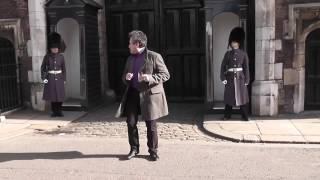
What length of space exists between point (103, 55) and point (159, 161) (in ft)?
20.3

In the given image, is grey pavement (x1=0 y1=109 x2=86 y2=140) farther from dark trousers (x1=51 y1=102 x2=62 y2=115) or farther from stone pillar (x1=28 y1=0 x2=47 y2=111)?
stone pillar (x1=28 y1=0 x2=47 y2=111)

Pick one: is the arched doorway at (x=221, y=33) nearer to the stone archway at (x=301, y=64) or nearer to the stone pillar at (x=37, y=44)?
the stone archway at (x=301, y=64)

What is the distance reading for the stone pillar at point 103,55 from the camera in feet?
40.6

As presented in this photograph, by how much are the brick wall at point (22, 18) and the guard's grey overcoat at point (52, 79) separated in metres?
1.05

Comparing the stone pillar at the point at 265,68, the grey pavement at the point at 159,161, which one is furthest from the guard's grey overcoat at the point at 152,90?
the stone pillar at the point at 265,68

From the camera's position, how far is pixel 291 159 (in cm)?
683

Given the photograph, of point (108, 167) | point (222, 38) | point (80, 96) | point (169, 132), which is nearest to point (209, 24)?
point (222, 38)

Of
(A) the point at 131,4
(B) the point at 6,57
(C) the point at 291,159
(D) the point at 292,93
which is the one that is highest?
(A) the point at 131,4

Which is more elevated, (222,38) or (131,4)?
(131,4)

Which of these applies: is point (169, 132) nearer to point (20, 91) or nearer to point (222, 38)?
point (222, 38)

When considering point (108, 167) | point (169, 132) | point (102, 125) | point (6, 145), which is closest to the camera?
point (108, 167)

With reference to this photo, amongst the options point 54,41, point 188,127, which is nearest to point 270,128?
point 188,127

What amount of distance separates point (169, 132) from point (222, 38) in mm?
3312

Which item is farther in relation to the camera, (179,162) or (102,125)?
(102,125)
